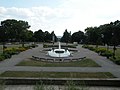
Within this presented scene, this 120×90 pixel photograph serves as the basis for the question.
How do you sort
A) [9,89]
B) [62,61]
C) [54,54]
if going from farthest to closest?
1. [54,54]
2. [62,61]
3. [9,89]

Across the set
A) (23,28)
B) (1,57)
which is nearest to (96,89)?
(1,57)

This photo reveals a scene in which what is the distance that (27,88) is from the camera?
1214cm

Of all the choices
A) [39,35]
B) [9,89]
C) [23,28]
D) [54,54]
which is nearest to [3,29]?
[23,28]

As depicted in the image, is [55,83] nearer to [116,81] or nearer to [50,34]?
[116,81]

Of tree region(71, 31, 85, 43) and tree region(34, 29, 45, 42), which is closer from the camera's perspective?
tree region(71, 31, 85, 43)

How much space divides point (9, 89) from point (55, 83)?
2.44 m

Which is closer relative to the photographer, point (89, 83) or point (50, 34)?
point (89, 83)

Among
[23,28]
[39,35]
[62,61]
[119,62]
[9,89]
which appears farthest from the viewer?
[39,35]

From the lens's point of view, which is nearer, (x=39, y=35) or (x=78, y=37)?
(x=78, y=37)

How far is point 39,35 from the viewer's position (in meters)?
106

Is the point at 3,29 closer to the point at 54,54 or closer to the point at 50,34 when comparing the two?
the point at 50,34

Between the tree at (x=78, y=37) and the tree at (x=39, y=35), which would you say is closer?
the tree at (x=78, y=37)

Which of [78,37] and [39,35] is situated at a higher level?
[39,35]

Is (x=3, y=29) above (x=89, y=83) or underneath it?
above
